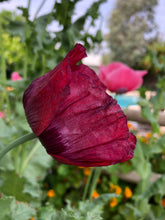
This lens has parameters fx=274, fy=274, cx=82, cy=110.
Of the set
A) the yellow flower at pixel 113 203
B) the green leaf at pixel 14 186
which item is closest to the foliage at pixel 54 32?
the green leaf at pixel 14 186

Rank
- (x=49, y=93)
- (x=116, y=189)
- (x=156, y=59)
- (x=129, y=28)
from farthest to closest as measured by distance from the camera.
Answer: (x=129, y=28) < (x=116, y=189) < (x=156, y=59) < (x=49, y=93)

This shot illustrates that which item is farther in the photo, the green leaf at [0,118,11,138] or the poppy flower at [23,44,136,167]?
the green leaf at [0,118,11,138]

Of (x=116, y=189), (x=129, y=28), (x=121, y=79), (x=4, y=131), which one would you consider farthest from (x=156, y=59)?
(x=129, y=28)

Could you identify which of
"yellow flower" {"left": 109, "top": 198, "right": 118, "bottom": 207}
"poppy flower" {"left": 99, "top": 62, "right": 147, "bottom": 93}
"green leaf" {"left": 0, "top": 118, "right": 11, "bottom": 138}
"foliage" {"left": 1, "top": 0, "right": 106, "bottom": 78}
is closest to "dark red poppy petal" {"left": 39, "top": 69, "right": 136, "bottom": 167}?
"foliage" {"left": 1, "top": 0, "right": 106, "bottom": 78}

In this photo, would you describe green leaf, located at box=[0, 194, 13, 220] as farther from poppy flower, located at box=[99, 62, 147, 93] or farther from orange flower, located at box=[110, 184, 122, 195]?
orange flower, located at box=[110, 184, 122, 195]

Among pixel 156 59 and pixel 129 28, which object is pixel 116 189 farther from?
pixel 129 28

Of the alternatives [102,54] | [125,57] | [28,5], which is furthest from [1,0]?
[102,54]

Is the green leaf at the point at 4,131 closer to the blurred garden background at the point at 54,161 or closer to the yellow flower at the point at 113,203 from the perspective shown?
the blurred garden background at the point at 54,161
